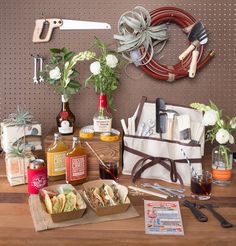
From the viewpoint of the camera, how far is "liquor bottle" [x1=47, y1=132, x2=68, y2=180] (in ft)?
4.75

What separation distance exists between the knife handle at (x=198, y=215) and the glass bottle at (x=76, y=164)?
0.46 m

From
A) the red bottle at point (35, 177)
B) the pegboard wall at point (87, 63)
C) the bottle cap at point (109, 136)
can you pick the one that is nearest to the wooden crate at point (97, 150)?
the bottle cap at point (109, 136)

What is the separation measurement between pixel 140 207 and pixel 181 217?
5.8 inches

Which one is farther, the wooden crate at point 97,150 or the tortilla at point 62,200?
the wooden crate at point 97,150

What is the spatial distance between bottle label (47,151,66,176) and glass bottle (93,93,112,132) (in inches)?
7.9

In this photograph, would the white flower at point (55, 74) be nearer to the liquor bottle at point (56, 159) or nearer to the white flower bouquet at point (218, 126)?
the liquor bottle at point (56, 159)

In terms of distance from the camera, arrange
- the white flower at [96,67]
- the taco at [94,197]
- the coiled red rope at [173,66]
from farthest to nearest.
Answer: the coiled red rope at [173,66] < the white flower at [96,67] < the taco at [94,197]

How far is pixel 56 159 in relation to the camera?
145 centimetres

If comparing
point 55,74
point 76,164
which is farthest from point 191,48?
point 76,164

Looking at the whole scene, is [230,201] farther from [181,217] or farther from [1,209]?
[1,209]

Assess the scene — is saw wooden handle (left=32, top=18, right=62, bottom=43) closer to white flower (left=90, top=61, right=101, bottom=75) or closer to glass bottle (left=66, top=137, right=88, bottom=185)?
white flower (left=90, top=61, right=101, bottom=75)

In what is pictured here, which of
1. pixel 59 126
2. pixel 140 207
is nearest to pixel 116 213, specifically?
pixel 140 207

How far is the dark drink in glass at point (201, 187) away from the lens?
52.0 inches

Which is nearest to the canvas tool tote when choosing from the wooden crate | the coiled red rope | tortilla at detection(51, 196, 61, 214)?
the wooden crate
